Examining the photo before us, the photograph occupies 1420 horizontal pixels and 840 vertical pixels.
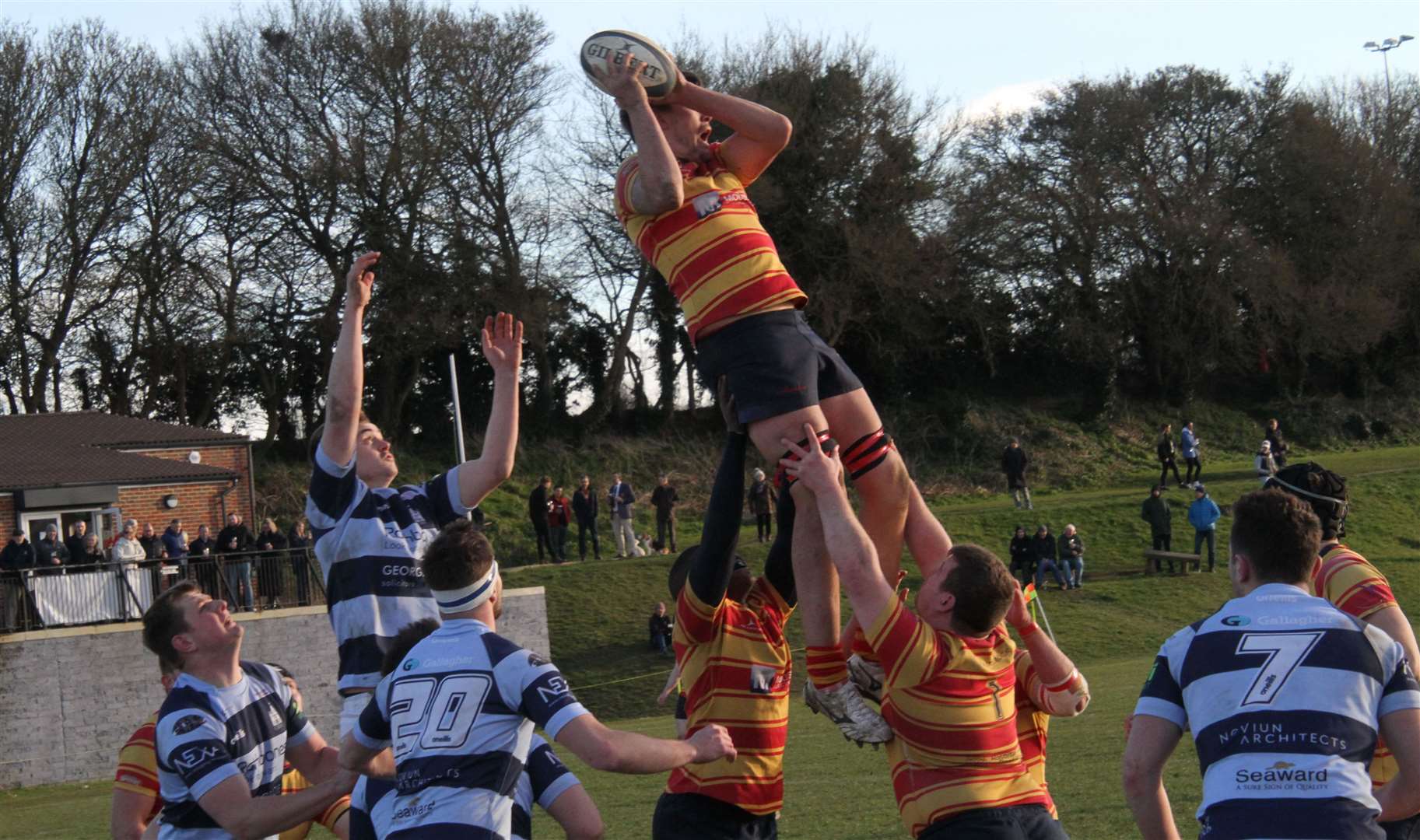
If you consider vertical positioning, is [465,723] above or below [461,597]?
below

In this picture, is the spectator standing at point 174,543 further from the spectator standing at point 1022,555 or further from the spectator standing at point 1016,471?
the spectator standing at point 1016,471

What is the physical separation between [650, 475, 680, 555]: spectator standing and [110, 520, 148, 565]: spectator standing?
12.3 meters

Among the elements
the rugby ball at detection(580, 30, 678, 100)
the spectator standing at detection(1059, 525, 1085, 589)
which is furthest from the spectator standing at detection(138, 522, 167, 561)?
the rugby ball at detection(580, 30, 678, 100)

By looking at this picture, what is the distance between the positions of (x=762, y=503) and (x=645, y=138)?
84.7 feet

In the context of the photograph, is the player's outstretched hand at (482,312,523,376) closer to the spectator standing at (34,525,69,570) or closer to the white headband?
the white headband

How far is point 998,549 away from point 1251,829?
101ft

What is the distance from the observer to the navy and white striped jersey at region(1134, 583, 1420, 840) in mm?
3703

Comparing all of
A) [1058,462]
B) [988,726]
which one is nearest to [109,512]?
[1058,462]

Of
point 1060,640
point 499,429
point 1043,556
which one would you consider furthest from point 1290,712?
point 1043,556

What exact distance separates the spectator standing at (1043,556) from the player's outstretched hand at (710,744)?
2687 centimetres

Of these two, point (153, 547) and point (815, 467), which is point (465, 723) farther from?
point (153, 547)

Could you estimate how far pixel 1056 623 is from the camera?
28609 millimetres

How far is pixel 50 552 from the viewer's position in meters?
24.0

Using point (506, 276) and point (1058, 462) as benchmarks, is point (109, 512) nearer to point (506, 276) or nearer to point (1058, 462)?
point (506, 276)
